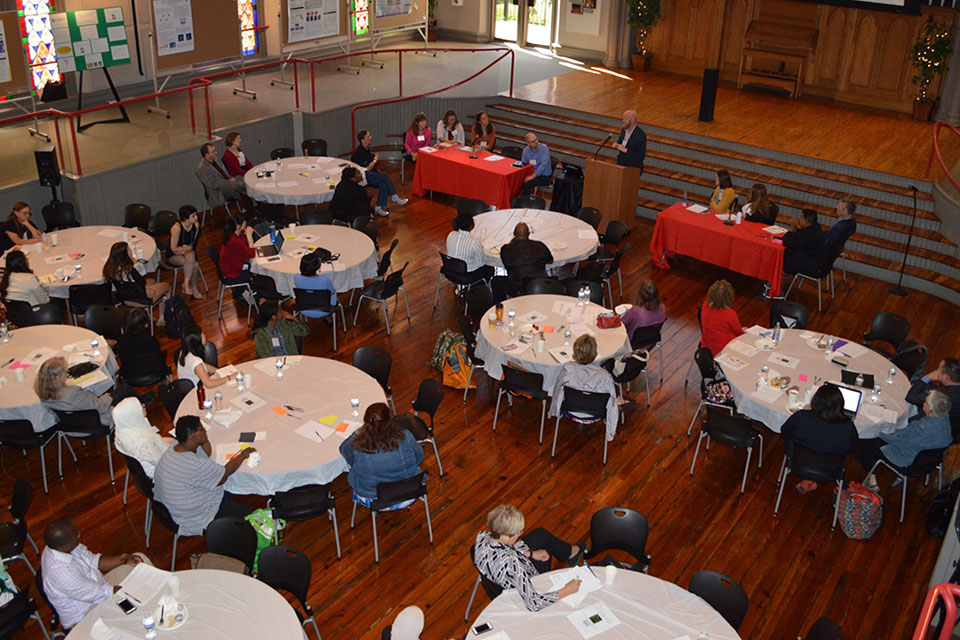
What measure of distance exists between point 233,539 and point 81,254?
227 inches

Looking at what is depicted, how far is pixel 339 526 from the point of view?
7617mm

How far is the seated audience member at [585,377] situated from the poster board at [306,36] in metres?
11.7

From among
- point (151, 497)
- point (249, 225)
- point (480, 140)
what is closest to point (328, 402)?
point (151, 497)

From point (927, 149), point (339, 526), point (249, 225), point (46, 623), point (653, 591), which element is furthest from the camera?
point (927, 149)

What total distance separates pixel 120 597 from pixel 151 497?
1.43 m

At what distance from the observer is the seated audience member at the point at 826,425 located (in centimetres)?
732

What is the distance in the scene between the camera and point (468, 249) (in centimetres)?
1084

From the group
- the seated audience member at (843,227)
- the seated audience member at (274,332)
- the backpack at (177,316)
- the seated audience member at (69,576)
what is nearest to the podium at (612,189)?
the seated audience member at (843,227)

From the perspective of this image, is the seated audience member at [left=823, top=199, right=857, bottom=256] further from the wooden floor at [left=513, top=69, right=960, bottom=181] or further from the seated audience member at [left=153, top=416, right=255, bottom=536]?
the seated audience member at [left=153, top=416, right=255, bottom=536]

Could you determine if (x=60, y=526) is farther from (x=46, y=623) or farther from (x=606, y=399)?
(x=606, y=399)

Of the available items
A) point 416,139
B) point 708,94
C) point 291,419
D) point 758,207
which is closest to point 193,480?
point 291,419

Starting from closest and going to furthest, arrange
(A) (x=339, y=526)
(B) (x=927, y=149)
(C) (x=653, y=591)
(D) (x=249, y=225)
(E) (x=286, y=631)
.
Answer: (E) (x=286, y=631) → (C) (x=653, y=591) → (A) (x=339, y=526) → (D) (x=249, y=225) → (B) (x=927, y=149)

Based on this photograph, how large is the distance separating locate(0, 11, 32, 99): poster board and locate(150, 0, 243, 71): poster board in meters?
2.54

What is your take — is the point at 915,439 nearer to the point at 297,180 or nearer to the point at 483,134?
the point at 297,180
